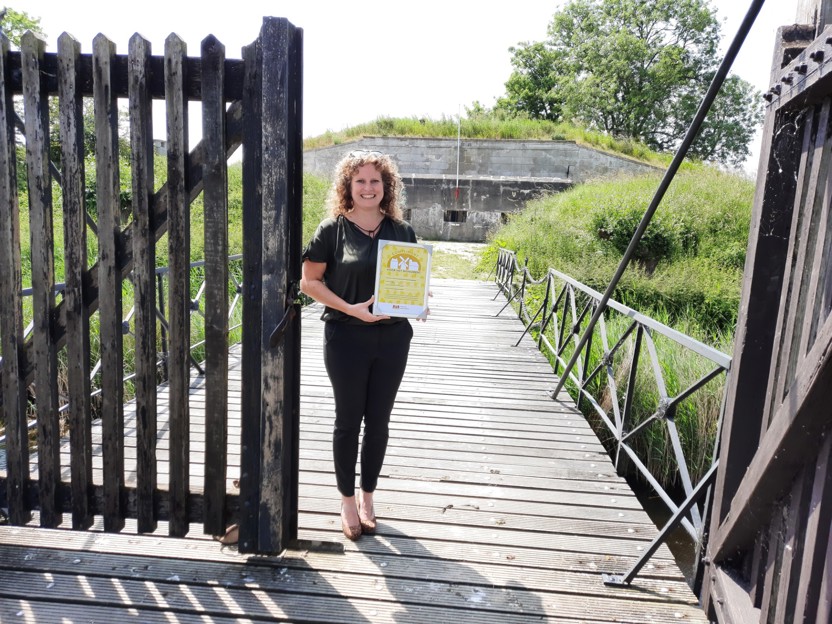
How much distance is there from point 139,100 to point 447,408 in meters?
3.31

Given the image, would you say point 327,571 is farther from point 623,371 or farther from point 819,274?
point 623,371

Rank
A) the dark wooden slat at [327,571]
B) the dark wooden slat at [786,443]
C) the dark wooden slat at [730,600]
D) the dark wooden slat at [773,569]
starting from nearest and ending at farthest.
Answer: the dark wooden slat at [786,443], the dark wooden slat at [773,569], the dark wooden slat at [730,600], the dark wooden slat at [327,571]

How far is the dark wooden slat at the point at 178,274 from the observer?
6.79 feet

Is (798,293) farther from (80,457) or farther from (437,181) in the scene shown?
(437,181)

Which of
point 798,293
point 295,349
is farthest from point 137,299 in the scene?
point 798,293

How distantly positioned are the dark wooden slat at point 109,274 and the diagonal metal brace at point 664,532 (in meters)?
2.02

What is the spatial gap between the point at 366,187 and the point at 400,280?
0.41 meters

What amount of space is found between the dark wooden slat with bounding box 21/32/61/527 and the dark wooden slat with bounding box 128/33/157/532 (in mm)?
339

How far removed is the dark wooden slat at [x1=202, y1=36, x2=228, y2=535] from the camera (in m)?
2.09

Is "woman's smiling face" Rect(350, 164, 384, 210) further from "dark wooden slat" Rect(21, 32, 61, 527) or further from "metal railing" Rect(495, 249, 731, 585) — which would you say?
"metal railing" Rect(495, 249, 731, 585)

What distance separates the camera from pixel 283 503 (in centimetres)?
238

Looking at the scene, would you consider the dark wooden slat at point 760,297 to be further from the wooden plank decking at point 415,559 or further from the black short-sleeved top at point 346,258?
the black short-sleeved top at point 346,258

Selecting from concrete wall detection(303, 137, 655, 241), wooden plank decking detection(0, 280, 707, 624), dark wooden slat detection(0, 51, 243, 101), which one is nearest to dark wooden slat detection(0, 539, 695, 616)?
wooden plank decking detection(0, 280, 707, 624)

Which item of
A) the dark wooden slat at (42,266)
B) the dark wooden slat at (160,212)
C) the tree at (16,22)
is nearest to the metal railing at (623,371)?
the dark wooden slat at (160,212)
